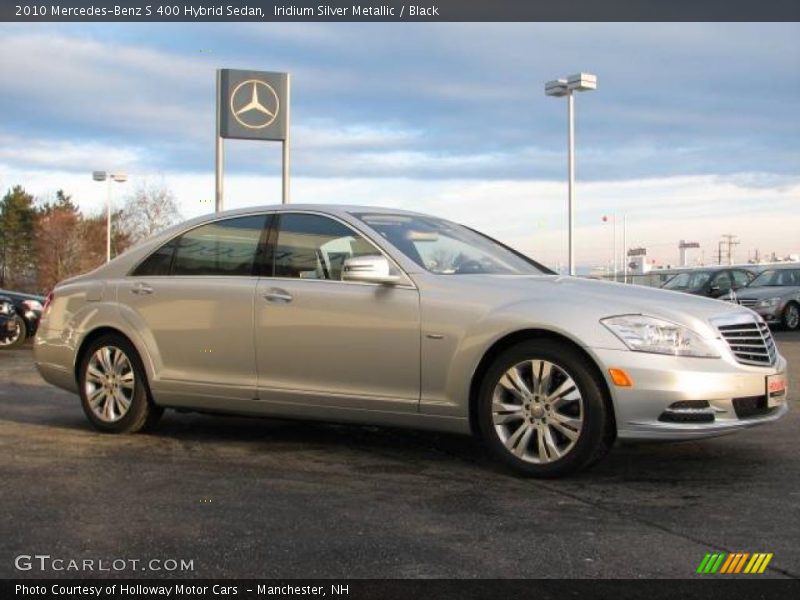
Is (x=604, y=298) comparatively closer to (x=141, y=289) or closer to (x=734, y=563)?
(x=734, y=563)

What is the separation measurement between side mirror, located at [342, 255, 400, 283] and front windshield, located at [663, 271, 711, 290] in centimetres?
2062

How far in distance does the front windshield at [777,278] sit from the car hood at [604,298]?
1756 centimetres

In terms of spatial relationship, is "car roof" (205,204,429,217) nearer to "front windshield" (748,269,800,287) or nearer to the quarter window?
"front windshield" (748,269,800,287)

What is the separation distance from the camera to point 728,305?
5383 mm

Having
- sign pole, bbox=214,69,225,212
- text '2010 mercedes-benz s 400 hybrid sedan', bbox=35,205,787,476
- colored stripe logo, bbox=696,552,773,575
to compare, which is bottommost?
colored stripe logo, bbox=696,552,773,575

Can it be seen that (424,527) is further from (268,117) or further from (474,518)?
(268,117)

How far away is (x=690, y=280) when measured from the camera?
25.5 metres

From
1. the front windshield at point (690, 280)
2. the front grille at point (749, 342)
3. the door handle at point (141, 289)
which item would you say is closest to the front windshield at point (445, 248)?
the front grille at point (749, 342)

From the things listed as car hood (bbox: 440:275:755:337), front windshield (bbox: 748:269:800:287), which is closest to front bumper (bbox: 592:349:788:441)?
car hood (bbox: 440:275:755:337)

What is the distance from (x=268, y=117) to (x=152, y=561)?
13.7 m

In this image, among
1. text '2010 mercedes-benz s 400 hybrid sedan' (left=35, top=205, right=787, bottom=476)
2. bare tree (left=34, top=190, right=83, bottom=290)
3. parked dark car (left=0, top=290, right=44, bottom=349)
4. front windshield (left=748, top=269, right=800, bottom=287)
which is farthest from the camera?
bare tree (left=34, top=190, right=83, bottom=290)

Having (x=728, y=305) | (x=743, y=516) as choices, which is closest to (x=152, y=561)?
(x=743, y=516)

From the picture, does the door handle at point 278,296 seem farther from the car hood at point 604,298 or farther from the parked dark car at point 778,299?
the parked dark car at point 778,299

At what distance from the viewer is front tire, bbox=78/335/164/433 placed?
21.1 ft
